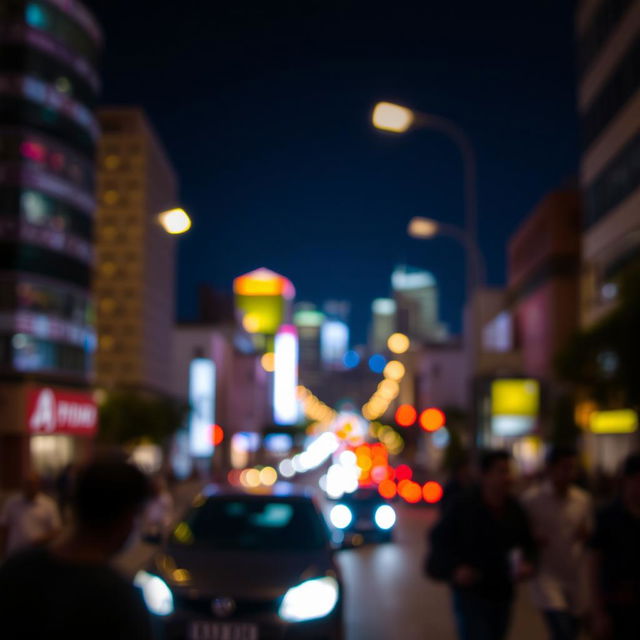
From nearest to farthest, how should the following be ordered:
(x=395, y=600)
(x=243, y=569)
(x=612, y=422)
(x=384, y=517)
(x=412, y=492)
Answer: (x=243, y=569), (x=395, y=600), (x=384, y=517), (x=412, y=492), (x=612, y=422)

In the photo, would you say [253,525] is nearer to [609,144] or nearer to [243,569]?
[243,569]

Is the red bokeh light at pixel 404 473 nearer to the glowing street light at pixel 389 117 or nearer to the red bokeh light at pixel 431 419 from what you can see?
the red bokeh light at pixel 431 419

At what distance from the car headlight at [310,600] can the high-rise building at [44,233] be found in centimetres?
5052

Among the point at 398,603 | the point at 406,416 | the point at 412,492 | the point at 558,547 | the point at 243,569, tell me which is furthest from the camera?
the point at 412,492

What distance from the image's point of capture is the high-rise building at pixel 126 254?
99.6 meters

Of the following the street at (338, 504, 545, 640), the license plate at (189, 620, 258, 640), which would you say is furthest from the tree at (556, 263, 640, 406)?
the license plate at (189, 620, 258, 640)

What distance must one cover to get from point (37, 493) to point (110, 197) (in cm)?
9264

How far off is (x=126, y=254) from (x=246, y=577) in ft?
310

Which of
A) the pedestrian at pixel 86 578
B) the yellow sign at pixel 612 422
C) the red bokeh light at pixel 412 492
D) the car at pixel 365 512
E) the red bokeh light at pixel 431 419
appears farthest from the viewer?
the yellow sign at pixel 612 422

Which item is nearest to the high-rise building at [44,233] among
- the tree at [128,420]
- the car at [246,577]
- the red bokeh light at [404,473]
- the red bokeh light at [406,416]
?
the tree at [128,420]

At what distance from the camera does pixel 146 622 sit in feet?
10.2

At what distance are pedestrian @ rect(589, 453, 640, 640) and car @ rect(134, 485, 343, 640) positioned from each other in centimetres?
309

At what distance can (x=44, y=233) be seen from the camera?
2370 inches

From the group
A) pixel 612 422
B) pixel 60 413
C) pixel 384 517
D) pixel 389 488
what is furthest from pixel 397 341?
pixel 384 517
